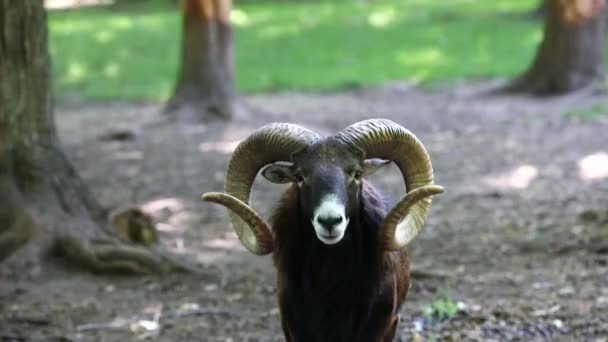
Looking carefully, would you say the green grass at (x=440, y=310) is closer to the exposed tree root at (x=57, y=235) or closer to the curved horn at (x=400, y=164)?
the curved horn at (x=400, y=164)

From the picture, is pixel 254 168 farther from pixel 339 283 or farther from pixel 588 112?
pixel 588 112

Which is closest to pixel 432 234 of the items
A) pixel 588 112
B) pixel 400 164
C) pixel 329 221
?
pixel 400 164

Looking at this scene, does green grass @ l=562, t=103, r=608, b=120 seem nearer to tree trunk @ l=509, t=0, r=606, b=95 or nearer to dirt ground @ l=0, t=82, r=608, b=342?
dirt ground @ l=0, t=82, r=608, b=342

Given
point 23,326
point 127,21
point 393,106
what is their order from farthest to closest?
point 127,21, point 393,106, point 23,326

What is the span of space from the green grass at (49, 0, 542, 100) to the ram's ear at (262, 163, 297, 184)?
16.3 metres

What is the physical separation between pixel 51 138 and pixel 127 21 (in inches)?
1071

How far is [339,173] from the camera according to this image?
5645mm

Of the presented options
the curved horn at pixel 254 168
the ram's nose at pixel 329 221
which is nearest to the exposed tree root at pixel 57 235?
the curved horn at pixel 254 168

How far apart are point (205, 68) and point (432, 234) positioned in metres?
8.56

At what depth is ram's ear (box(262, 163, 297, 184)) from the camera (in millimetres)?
5984

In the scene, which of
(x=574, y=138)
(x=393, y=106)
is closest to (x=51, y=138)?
(x=574, y=138)

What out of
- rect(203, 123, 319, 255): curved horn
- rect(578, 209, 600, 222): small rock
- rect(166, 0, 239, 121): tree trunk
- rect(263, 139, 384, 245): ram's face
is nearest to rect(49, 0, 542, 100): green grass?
rect(166, 0, 239, 121): tree trunk

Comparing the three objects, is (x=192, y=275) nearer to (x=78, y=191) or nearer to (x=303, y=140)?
(x=78, y=191)

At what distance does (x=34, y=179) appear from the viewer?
355 inches
